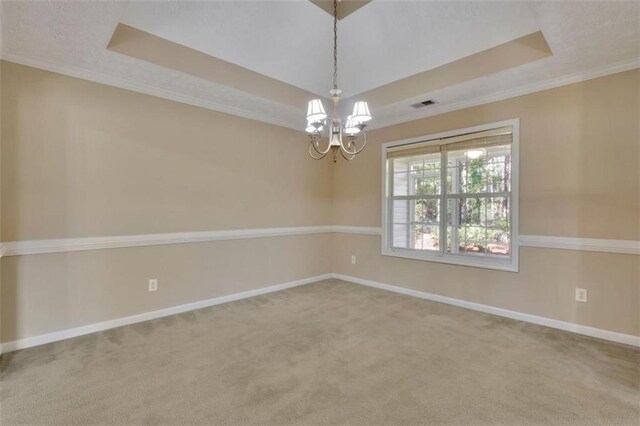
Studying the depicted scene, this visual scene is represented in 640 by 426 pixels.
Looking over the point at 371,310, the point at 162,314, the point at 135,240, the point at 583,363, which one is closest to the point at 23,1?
the point at 135,240

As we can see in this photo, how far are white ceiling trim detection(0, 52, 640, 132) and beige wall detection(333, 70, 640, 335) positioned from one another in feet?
0.22

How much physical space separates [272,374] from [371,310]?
170 centimetres

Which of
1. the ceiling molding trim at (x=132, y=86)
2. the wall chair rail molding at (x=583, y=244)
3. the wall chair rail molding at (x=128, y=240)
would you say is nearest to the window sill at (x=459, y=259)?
the wall chair rail molding at (x=583, y=244)

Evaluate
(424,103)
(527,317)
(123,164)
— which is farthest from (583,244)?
(123,164)

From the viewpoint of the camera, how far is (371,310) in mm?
3607

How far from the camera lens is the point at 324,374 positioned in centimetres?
221

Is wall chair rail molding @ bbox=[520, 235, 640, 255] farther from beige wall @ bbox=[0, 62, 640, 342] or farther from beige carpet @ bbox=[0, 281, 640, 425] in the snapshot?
beige carpet @ bbox=[0, 281, 640, 425]

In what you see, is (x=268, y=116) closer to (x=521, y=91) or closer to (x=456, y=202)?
(x=456, y=202)

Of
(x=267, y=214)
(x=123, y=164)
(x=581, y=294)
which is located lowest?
(x=581, y=294)

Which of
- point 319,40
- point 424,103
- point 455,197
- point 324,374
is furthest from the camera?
point 455,197

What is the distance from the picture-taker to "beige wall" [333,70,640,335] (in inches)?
109

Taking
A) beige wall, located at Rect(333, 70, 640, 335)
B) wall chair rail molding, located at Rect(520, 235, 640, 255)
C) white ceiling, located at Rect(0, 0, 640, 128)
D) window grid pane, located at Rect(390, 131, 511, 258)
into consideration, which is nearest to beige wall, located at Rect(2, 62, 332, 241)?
white ceiling, located at Rect(0, 0, 640, 128)

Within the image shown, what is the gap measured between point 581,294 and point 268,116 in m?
4.20

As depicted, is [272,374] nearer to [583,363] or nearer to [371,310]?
[371,310]
